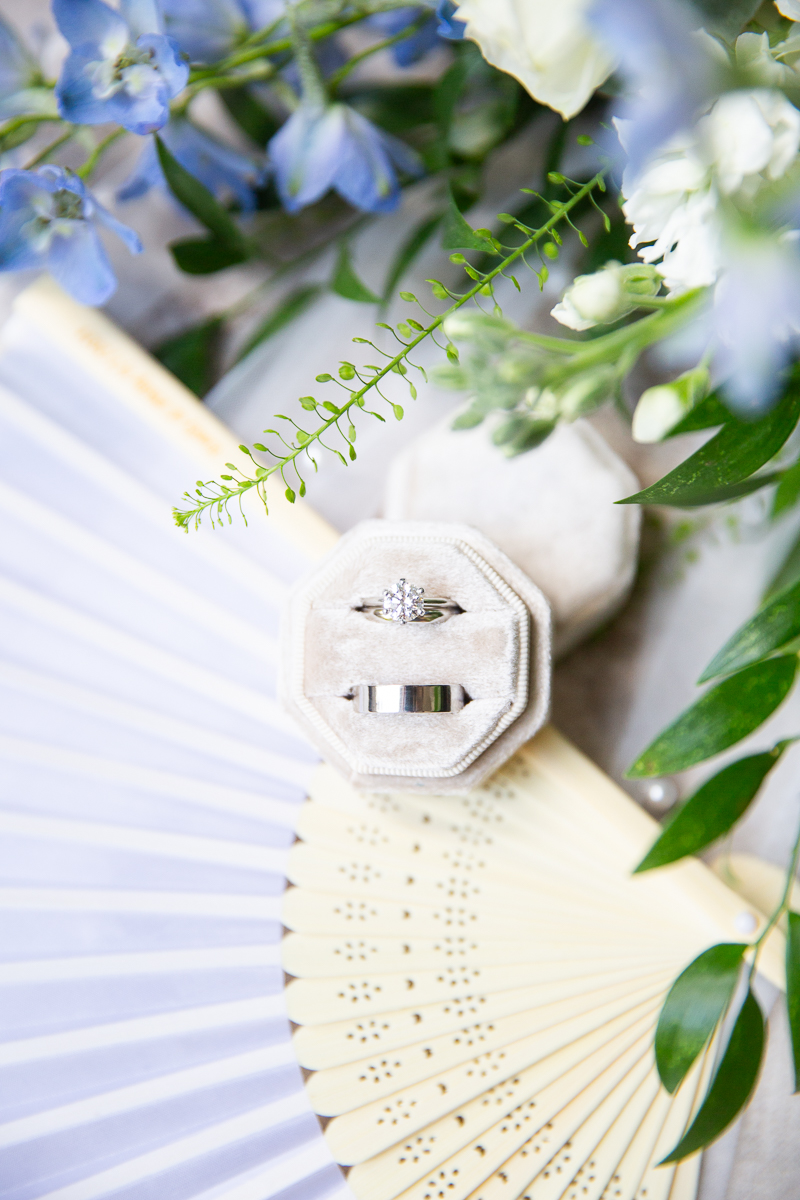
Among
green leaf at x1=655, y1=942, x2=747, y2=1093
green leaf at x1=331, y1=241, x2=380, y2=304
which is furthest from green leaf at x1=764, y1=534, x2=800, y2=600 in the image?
green leaf at x1=331, y1=241, x2=380, y2=304

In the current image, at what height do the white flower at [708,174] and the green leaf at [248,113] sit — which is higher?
the green leaf at [248,113]

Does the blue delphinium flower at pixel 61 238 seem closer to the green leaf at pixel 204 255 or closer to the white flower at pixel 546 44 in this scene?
the green leaf at pixel 204 255

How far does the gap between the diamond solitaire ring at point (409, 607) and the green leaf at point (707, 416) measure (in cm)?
16

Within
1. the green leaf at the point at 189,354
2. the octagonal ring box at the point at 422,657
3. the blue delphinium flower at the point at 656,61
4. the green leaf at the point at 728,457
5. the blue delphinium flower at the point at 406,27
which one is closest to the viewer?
the blue delphinium flower at the point at 656,61

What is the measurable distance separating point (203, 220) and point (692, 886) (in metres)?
0.56

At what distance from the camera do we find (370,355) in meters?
0.68

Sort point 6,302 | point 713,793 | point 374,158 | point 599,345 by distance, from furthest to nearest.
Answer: point 6,302
point 374,158
point 713,793
point 599,345

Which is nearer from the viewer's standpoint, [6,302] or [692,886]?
[692,886]

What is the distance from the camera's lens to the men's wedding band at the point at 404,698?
424 mm

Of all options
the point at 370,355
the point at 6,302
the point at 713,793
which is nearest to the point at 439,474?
the point at 370,355

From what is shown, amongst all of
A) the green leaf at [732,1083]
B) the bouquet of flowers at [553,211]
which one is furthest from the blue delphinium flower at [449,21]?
the green leaf at [732,1083]

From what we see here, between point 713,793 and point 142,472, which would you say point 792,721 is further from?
point 142,472

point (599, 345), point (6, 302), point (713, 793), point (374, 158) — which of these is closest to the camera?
point (599, 345)

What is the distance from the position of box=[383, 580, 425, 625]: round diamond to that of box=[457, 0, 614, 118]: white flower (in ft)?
0.76
